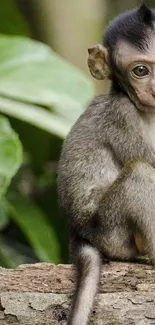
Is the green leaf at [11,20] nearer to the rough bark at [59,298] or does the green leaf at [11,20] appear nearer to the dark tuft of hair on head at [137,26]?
the dark tuft of hair on head at [137,26]

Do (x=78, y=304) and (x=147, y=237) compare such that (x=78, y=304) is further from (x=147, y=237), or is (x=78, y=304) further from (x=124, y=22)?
(x=124, y=22)

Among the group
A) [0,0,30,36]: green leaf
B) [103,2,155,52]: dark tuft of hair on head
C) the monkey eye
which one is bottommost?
the monkey eye

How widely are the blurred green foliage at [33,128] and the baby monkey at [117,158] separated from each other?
1.88 ft

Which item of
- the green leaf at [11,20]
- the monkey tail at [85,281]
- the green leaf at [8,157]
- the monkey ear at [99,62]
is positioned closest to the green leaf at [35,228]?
the green leaf at [8,157]

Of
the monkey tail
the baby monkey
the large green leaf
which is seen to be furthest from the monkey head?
the large green leaf

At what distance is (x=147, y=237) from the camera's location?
386 centimetres

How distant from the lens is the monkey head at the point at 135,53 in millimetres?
3996

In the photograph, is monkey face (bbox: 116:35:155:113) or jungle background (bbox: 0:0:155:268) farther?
jungle background (bbox: 0:0:155:268)

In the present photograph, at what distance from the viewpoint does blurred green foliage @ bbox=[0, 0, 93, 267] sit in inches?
203

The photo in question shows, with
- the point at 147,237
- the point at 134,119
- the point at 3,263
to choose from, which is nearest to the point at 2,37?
the point at 3,263

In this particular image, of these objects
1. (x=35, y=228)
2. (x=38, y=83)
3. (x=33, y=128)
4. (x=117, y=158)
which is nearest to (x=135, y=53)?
(x=117, y=158)

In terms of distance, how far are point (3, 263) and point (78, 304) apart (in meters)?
1.57

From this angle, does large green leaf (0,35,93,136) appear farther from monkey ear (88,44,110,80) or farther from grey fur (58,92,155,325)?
grey fur (58,92,155,325)

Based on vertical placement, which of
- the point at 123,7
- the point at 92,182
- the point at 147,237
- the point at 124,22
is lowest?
the point at 147,237
